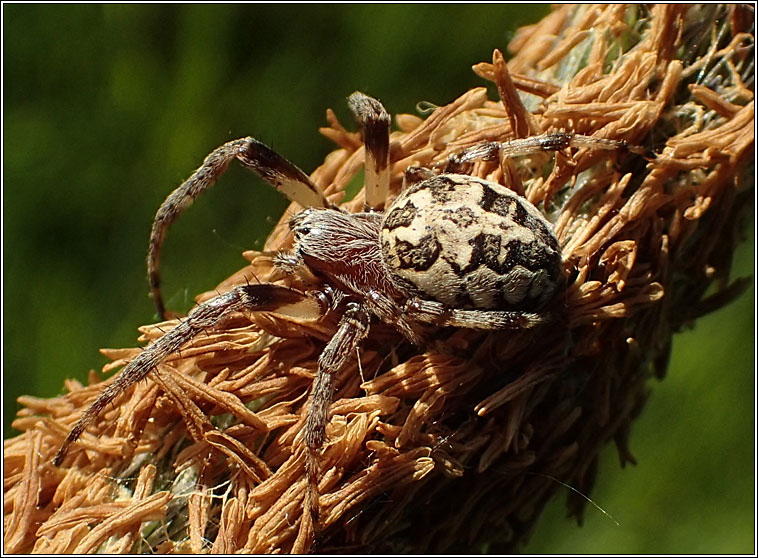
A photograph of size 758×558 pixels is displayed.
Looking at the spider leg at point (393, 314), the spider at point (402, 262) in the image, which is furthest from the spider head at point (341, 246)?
the spider leg at point (393, 314)

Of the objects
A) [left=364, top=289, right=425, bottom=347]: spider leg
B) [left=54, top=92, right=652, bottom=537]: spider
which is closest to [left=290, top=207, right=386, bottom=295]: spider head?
[left=54, top=92, right=652, bottom=537]: spider

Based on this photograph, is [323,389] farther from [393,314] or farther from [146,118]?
[146,118]

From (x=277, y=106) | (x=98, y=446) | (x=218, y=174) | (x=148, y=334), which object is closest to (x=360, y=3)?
(x=277, y=106)

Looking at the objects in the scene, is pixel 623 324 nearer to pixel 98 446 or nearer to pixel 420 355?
pixel 420 355

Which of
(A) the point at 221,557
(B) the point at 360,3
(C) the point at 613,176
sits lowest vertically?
(A) the point at 221,557

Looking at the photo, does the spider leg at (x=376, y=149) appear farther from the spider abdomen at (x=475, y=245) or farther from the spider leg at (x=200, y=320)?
the spider leg at (x=200, y=320)

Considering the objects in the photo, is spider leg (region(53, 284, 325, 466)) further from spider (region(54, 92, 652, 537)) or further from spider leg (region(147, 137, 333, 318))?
spider leg (region(147, 137, 333, 318))
